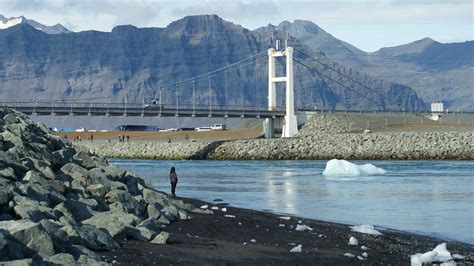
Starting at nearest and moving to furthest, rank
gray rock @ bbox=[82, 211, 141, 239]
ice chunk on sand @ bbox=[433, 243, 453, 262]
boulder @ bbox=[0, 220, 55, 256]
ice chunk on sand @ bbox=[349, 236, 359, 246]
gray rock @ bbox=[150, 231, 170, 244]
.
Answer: boulder @ bbox=[0, 220, 55, 256] < gray rock @ bbox=[82, 211, 141, 239] < gray rock @ bbox=[150, 231, 170, 244] < ice chunk on sand @ bbox=[433, 243, 453, 262] < ice chunk on sand @ bbox=[349, 236, 359, 246]

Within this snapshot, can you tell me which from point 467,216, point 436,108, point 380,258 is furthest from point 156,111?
point 380,258

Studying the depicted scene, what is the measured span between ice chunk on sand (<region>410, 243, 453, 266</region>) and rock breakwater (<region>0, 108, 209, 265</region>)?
374cm

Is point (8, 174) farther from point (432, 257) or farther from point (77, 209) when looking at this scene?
point (432, 257)

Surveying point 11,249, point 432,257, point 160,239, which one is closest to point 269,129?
point 432,257

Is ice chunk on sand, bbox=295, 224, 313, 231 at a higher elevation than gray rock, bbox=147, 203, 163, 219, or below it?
below

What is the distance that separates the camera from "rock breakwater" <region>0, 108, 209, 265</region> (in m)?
11.6

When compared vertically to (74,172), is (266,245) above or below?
below

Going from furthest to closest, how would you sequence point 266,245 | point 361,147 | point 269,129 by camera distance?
point 269,129
point 361,147
point 266,245

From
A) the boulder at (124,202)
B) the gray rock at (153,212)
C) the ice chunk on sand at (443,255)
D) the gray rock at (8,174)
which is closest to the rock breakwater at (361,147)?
the gray rock at (153,212)

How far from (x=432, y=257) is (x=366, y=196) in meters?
16.3

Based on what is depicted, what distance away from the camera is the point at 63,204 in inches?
583

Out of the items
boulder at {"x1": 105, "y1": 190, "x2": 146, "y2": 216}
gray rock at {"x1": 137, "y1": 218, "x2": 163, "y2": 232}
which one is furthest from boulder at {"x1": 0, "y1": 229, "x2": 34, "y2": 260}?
boulder at {"x1": 105, "y1": 190, "x2": 146, "y2": 216}

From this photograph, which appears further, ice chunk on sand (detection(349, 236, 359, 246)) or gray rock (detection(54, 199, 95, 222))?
ice chunk on sand (detection(349, 236, 359, 246))

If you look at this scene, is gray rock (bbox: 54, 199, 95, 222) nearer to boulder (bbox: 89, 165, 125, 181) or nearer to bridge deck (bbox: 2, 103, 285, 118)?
boulder (bbox: 89, 165, 125, 181)
